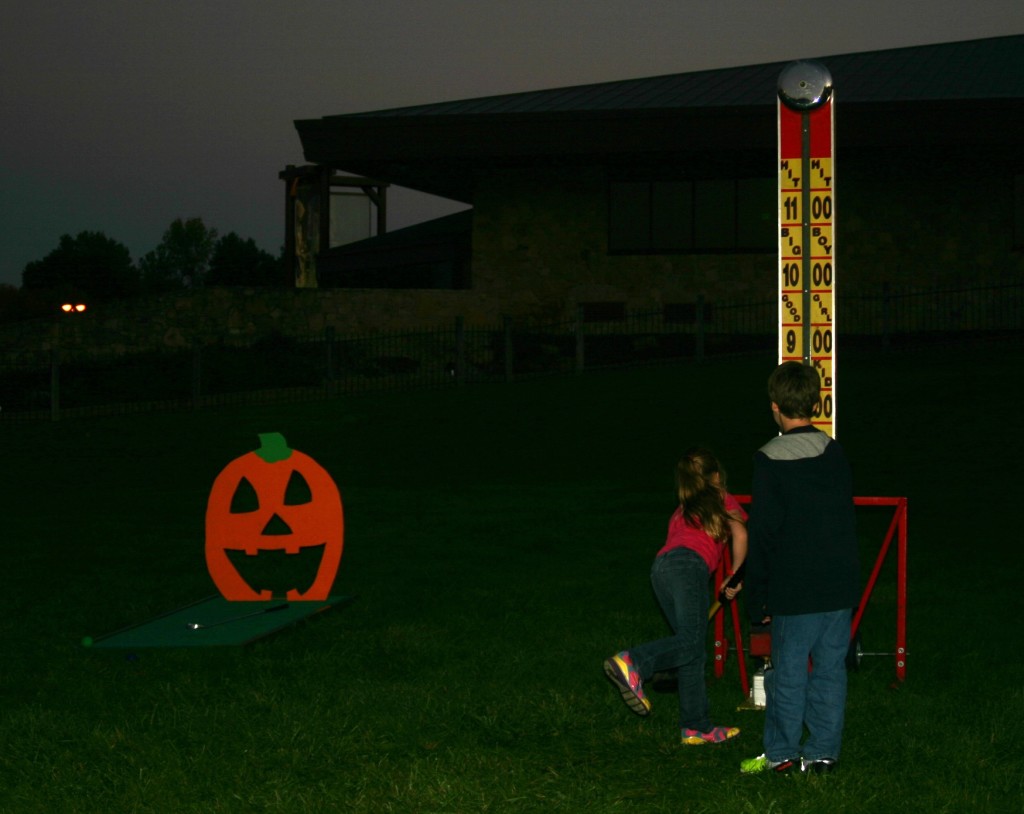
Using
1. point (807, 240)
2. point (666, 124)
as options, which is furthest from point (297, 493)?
point (666, 124)

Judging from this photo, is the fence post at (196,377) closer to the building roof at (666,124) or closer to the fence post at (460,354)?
the fence post at (460,354)

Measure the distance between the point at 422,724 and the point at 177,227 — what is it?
525ft

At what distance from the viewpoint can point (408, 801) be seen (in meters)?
5.55

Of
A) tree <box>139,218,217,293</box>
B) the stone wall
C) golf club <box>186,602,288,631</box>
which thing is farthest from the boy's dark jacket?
tree <box>139,218,217,293</box>

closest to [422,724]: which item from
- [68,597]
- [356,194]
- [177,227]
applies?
[68,597]

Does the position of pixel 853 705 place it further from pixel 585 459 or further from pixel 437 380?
pixel 437 380

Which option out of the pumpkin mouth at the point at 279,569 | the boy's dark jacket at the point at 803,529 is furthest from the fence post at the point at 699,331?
the boy's dark jacket at the point at 803,529

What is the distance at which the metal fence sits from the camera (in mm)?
27219

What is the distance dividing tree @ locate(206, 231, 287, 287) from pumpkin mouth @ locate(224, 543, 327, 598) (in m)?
108

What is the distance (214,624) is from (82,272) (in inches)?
4175

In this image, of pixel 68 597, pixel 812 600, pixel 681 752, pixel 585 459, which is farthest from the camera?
pixel 585 459

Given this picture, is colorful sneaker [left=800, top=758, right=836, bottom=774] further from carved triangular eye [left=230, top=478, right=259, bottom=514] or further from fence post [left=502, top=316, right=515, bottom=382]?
fence post [left=502, top=316, right=515, bottom=382]

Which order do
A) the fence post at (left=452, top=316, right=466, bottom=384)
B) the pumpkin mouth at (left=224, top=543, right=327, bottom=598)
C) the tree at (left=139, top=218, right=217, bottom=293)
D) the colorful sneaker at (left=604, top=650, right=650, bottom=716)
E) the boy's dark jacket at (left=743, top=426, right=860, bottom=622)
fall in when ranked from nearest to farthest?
the boy's dark jacket at (left=743, top=426, right=860, bottom=622) < the colorful sneaker at (left=604, top=650, right=650, bottom=716) < the pumpkin mouth at (left=224, top=543, right=327, bottom=598) < the fence post at (left=452, top=316, right=466, bottom=384) < the tree at (left=139, top=218, right=217, bottom=293)

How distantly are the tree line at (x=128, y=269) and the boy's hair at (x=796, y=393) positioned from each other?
225 ft
